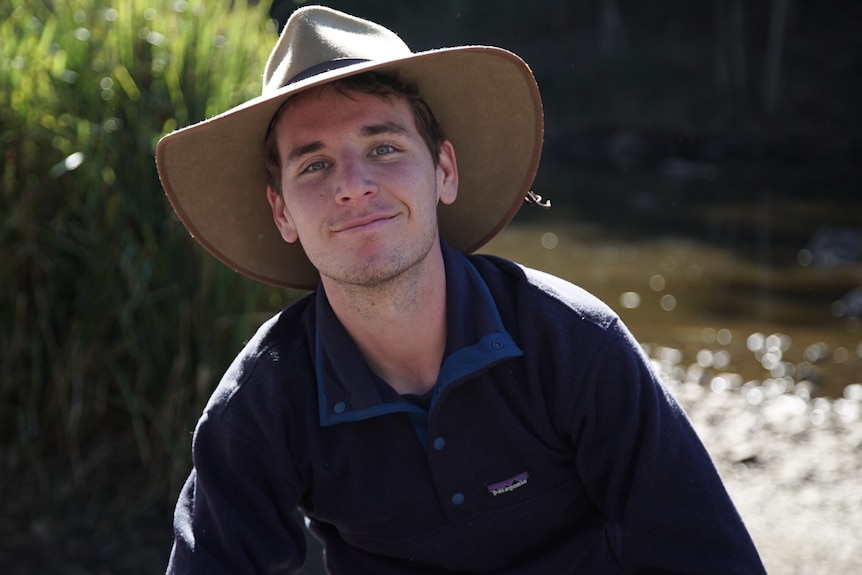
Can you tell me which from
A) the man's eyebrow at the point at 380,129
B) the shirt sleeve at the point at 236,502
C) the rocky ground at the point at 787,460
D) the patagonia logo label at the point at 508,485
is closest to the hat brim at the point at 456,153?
the man's eyebrow at the point at 380,129

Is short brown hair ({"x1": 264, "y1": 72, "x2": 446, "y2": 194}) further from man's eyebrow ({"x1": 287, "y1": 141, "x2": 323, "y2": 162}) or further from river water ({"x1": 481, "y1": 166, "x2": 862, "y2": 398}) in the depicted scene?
river water ({"x1": 481, "y1": 166, "x2": 862, "y2": 398})

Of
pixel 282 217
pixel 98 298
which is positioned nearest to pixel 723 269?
pixel 98 298

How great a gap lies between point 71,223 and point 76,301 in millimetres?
245

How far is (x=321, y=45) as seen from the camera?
2072 millimetres

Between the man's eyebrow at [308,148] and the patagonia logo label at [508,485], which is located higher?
the man's eyebrow at [308,148]

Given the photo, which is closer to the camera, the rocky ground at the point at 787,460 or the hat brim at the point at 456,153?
the hat brim at the point at 456,153

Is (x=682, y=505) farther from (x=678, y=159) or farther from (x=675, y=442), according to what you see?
(x=678, y=159)

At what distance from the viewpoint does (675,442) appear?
6.29 ft

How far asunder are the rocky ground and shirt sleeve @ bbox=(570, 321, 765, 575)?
2129mm

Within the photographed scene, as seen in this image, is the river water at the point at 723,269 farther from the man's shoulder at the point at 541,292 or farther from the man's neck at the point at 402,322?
the man's neck at the point at 402,322

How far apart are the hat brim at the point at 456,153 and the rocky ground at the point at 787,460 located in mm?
2148

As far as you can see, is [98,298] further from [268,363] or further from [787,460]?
[787,460]

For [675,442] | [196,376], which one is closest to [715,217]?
[196,376]

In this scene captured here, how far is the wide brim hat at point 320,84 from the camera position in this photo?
2.08m
